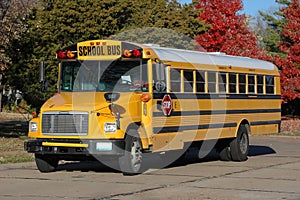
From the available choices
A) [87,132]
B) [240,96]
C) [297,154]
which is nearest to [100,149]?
[87,132]

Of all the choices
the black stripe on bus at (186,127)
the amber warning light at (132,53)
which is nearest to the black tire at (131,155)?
the black stripe on bus at (186,127)

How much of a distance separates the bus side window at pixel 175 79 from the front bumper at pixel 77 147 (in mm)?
2442

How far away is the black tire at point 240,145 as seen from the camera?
19109mm

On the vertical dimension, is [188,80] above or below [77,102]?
above

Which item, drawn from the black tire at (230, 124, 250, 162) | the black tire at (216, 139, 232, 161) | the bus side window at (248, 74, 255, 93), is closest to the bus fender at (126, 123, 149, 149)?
the black tire at (216, 139, 232, 161)

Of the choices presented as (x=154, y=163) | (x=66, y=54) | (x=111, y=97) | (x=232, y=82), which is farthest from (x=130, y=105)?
(x=232, y=82)

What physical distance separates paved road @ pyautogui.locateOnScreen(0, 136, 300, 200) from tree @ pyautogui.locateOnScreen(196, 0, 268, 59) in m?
19.5

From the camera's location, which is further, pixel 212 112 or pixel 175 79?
pixel 212 112

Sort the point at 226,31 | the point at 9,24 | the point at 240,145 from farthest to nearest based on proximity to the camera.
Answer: the point at 226,31 < the point at 9,24 < the point at 240,145

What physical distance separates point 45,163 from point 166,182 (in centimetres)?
317

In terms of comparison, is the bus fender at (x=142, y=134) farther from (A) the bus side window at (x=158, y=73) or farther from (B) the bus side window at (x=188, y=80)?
(B) the bus side window at (x=188, y=80)

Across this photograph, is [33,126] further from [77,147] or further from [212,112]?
[212,112]

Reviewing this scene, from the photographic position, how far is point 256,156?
838 inches

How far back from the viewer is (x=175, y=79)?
1652 cm
